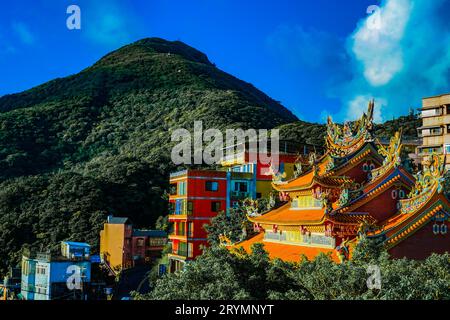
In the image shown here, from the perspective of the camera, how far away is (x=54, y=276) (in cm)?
4519

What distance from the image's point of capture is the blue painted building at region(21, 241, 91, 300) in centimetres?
4497

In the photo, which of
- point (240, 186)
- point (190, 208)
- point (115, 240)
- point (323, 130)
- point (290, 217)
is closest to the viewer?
point (290, 217)

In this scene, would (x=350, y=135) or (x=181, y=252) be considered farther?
(x=181, y=252)

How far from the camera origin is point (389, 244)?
24422 millimetres

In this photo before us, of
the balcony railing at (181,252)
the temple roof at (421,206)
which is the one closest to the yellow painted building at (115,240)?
the balcony railing at (181,252)

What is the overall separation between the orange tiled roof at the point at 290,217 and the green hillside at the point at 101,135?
31.5 meters

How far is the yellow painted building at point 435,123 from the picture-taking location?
215 feet

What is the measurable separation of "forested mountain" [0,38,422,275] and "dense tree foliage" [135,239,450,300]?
42.8 m

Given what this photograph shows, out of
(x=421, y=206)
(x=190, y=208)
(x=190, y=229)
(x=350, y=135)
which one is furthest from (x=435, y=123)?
(x=421, y=206)

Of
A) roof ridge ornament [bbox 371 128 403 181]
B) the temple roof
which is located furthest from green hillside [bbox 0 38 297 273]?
the temple roof

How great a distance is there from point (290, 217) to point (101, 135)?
269 ft

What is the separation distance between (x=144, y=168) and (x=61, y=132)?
42564 millimetres

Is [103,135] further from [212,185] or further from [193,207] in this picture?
[193,207]
